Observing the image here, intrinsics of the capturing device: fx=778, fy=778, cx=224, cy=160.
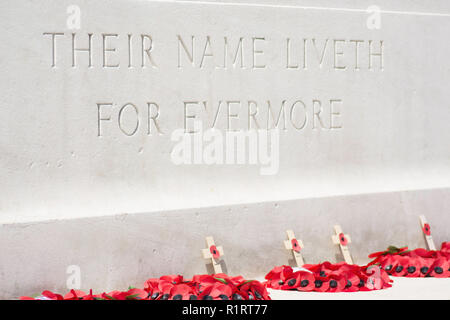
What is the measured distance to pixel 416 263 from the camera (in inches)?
264

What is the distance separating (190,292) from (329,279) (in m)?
1.28

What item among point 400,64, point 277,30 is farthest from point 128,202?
point 400,64

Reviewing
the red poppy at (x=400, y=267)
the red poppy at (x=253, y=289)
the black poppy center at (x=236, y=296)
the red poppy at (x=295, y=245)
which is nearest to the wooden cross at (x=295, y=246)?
the red poppy at (x=295, y=245)

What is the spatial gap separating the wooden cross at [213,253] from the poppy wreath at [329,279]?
16.2 inches

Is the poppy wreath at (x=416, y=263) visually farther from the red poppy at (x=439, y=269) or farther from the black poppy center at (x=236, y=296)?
the black poppy center at (x=236, y=296)

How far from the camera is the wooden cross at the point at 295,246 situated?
21.7 feet

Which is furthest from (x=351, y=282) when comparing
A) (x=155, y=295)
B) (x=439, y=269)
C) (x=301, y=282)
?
(x=155, y=295)

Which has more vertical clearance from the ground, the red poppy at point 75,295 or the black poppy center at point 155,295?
the red poppy at point 75,295

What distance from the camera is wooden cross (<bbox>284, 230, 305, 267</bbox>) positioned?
6.62 meters

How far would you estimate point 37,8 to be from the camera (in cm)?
570

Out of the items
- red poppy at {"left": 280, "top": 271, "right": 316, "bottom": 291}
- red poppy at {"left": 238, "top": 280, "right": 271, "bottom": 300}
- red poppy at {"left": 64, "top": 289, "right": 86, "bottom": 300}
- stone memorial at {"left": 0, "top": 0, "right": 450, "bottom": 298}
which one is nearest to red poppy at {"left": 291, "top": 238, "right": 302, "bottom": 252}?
stone memorial at {"left": 0, "top": 0, "right": 450, "bottom": 298}

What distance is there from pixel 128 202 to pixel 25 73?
4.06 feet

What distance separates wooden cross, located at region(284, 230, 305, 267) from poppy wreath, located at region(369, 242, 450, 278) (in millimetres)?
623
